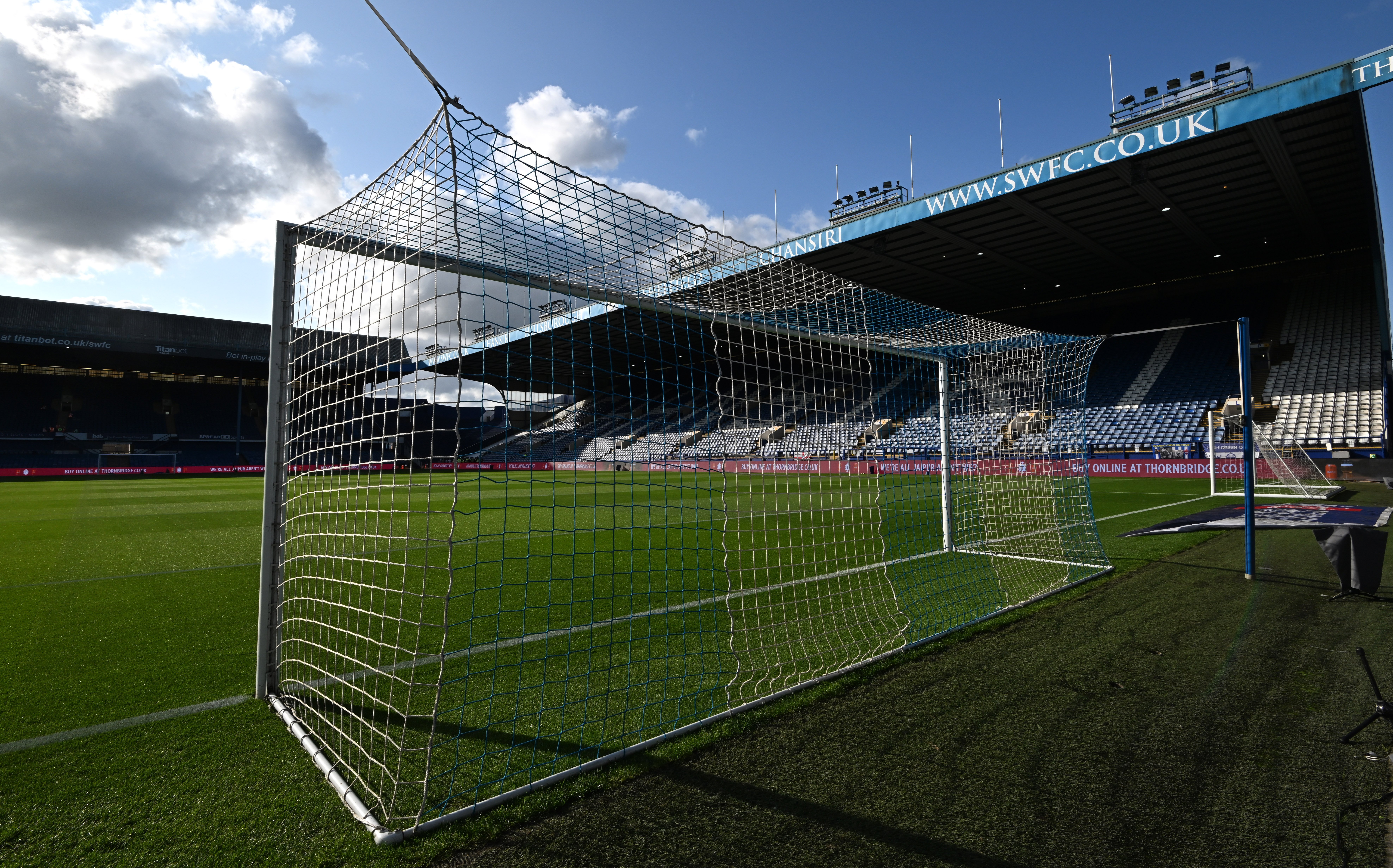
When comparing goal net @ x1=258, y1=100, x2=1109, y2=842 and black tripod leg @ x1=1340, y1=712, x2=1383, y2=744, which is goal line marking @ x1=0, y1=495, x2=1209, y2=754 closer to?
goal net @ x1=258, y1=100, x2=1109, y2=842

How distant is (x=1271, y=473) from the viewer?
40.6 feet

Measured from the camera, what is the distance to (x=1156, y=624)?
3969 millimetres

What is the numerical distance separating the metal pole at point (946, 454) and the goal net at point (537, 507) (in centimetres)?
4

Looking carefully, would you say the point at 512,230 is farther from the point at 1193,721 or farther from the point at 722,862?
the point at 1193,721

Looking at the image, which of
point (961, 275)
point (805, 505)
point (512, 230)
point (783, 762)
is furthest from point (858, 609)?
point (961, 275)

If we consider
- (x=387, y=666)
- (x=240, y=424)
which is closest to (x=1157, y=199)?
(x=387, y=666)

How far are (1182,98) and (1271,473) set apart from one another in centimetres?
806

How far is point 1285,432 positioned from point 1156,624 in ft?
63.5

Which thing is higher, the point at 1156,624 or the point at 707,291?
the point at 707,291

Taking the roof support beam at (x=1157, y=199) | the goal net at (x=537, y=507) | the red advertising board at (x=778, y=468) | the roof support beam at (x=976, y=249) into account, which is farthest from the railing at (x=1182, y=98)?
the goal net at (x=537, y=507)

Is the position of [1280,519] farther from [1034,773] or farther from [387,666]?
[387,666]

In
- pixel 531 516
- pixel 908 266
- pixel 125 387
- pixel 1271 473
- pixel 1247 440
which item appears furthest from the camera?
pixel 125 387

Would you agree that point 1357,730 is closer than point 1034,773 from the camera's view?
No

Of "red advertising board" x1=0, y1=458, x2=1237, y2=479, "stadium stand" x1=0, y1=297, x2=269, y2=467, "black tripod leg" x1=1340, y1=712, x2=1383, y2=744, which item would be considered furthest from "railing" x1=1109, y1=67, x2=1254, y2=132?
"stadium stand" x1=0, y1=297, x2=269, y2=467
